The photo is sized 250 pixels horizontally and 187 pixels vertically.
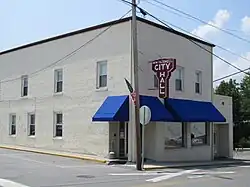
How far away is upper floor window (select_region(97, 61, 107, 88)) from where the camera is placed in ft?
82.2

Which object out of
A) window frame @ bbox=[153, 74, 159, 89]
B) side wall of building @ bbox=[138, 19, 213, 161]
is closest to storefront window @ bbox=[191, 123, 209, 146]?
side wall of building @ bbox=[138, 19, 213, 161]

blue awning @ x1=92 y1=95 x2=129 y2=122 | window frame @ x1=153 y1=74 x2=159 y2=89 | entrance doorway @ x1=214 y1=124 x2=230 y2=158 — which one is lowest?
entrance doorway @ x1=214 y1=124 x2=230 y2=158

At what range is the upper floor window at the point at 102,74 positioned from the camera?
25.1 m

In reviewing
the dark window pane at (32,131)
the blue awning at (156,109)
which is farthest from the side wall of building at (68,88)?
the blue awning at (156,109)

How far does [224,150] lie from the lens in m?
32.4

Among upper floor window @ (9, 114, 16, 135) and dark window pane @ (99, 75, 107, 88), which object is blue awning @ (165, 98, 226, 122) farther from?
upper floor window @ (9, 114, 16, 135)

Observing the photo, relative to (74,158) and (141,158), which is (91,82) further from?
(141,158)

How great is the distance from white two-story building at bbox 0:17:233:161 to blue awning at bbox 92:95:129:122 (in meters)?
0.05

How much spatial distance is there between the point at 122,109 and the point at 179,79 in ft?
18.1

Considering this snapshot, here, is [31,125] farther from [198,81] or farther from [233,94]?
[233,94]

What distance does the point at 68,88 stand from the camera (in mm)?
27094

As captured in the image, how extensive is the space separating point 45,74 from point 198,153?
11144 mm

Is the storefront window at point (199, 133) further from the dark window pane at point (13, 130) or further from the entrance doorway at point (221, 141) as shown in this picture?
the dark window pane at point (13, 130)

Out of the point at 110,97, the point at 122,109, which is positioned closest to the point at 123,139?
the point at 122,109
